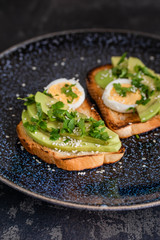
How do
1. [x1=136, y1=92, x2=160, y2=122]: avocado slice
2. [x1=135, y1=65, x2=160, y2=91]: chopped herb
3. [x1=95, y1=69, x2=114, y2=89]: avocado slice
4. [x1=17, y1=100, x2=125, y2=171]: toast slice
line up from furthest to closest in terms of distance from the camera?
[x1=95, y1=69, x2=114, y2=89]: avocado slice → [x1=135, y1=65, x2=160, y2=91]: chopped herb → [x1=136, y1=92, x2=160, y2=122]: avocado slice → [x1=17, y1=100, x2=125, y2=171]: toast slice

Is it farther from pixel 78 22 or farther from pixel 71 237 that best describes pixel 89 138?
pixel 78 22

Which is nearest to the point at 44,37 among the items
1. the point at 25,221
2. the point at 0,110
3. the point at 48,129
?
the point at 0,110

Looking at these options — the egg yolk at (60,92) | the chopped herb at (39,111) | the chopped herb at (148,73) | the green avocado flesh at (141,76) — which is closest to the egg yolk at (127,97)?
the green avocado flesh at (141,76)

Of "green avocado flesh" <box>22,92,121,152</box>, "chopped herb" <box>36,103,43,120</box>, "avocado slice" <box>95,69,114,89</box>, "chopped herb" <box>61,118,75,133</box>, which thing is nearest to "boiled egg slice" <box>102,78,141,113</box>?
"avocado slice" <box>95,69,114,89</box>

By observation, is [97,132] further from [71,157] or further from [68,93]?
[68,93]

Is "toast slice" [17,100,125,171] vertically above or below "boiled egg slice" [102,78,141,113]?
below

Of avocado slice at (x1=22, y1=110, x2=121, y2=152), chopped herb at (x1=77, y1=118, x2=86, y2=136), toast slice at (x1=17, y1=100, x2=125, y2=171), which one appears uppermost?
chopped herb at (x1=77, y1=118, x2=86, y2=136)

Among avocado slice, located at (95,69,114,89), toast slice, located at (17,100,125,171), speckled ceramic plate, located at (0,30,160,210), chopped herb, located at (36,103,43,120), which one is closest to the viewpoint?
speckled ceramic plate, located at (0,30,160,210)

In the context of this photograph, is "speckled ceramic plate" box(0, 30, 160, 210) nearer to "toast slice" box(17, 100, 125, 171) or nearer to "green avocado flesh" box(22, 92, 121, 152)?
"toast slice" box(17, 100, 125, 171)

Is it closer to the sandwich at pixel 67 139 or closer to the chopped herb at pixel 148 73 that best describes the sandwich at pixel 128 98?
the chopped herb at pixel 148 73
